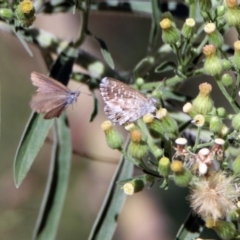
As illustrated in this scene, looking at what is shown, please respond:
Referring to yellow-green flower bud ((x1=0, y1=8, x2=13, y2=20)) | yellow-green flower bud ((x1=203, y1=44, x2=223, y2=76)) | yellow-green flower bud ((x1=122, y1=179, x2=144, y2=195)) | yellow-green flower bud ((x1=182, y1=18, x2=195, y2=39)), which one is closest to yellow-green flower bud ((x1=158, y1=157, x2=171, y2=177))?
yellow-green flower bud ((x1=122, y1=179, x2=144, y2=195))

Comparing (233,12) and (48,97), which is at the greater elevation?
(233,12)

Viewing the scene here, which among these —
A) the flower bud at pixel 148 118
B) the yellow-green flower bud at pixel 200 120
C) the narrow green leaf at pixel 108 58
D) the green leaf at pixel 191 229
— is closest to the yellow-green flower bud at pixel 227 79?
the yellow-green flower bud at pixel 200 120

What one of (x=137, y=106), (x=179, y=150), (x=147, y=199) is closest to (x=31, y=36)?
(x=137, y=106)

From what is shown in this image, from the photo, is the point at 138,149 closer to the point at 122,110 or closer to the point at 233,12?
the point at 122,110

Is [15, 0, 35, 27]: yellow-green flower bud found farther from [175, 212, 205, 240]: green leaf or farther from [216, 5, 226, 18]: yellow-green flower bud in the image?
[175, 212, 205, 240]: green leaf

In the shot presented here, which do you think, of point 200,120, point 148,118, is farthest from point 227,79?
point 148,118

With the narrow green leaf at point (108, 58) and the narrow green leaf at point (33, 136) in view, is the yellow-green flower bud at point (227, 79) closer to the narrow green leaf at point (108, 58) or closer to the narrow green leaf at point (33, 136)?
the narrow green leaf at point (108, 58)
